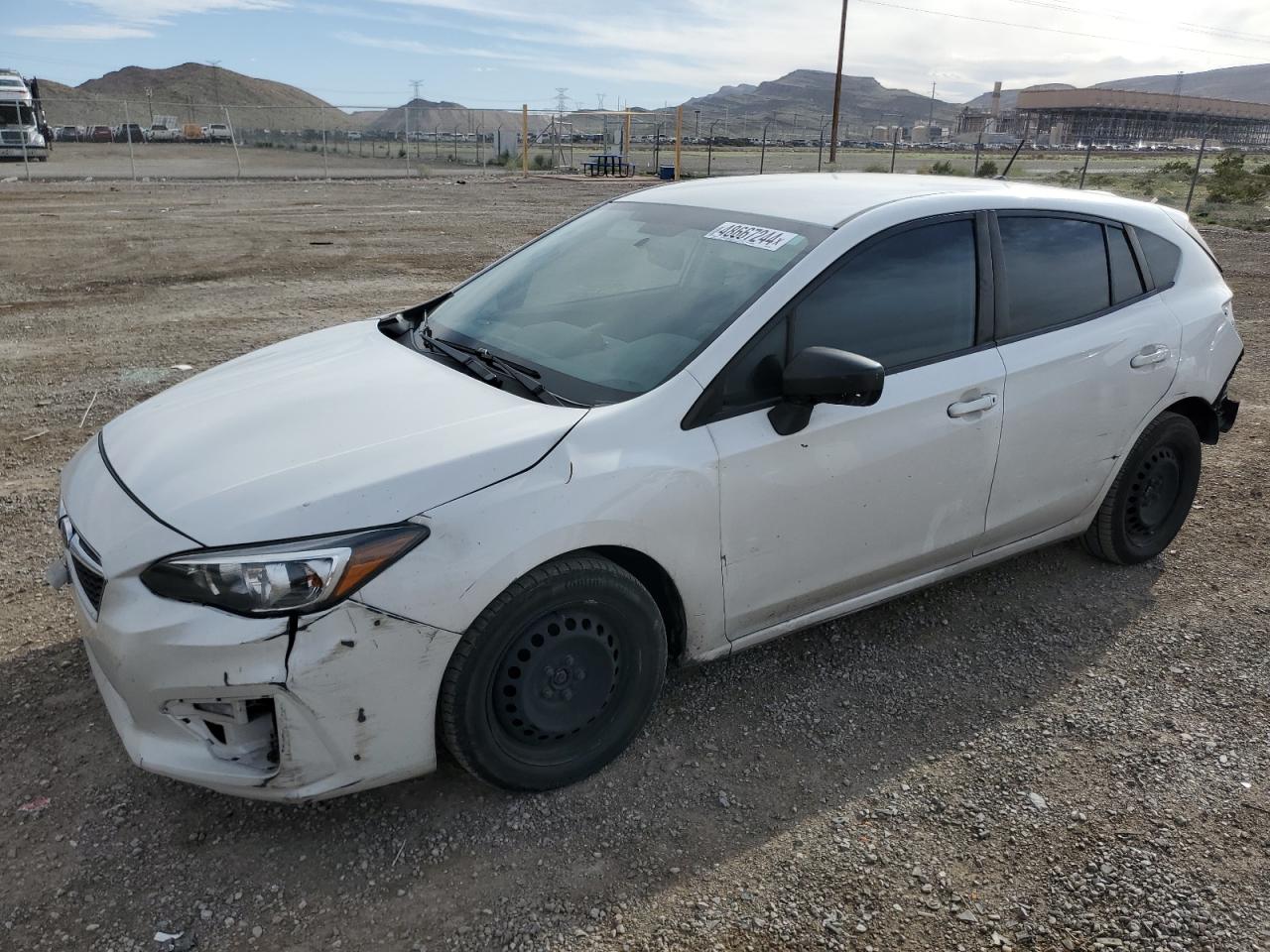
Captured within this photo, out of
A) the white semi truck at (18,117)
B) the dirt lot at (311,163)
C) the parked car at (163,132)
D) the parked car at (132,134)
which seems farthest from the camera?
the parked car at (163,132)

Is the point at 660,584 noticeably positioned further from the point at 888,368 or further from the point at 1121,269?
the point at 1121,269

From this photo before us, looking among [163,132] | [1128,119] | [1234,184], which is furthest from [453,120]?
[1128,119]

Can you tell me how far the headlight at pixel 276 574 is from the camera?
235 cm

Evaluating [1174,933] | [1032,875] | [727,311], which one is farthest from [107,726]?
[1174,933]

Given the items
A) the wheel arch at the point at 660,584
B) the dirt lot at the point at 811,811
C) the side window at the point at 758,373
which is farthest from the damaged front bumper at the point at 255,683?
the side window at the point at 758,373

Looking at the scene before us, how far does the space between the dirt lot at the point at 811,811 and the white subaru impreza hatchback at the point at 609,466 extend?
292 millimetres

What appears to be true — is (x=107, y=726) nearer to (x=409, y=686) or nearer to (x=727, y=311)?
(x=409, y=686)

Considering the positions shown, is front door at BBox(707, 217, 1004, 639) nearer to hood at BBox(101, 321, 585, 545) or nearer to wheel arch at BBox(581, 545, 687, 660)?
wheel arch at BBox(581, 545, 687, 660)

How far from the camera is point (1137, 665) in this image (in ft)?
12.2

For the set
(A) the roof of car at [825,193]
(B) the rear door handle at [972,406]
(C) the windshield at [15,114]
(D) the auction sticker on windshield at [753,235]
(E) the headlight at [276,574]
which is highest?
(C) the windshield at [15,114]

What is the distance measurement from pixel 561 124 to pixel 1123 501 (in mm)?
39930

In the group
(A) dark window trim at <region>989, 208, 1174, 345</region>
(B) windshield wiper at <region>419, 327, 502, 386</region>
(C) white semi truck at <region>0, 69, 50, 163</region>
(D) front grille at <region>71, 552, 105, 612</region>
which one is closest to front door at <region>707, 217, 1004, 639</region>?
(A) dark window trim at <region>989, 208, 1174, 345</region>

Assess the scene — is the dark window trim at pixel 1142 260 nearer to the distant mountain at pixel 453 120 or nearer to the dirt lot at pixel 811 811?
the dirt lot at pixel 811 811

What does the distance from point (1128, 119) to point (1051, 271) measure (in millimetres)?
142195
